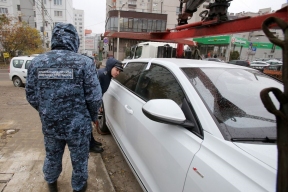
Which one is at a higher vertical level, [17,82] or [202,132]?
[202,132]

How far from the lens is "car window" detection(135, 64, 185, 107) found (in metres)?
1.78

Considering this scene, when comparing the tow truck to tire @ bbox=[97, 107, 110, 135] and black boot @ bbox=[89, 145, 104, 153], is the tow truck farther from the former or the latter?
black boot @ bbox=[89, 145, 104, 153]

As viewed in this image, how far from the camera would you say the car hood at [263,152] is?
1.02 meters

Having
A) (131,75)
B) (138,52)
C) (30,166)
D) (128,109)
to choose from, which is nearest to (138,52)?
(138,52)

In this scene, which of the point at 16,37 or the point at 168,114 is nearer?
the point at 168,114

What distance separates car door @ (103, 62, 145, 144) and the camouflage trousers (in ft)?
2.22

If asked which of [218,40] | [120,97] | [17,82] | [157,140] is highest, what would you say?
[218,40]

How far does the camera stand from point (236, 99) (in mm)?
1601

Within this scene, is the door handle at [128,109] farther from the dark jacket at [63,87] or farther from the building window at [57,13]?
the building window at [57,13]

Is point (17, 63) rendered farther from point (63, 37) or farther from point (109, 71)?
point (63, 37)

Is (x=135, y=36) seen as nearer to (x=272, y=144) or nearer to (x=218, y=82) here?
(x=218, y=82)

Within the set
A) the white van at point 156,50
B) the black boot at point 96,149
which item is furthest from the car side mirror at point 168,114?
the white van at point 156,50

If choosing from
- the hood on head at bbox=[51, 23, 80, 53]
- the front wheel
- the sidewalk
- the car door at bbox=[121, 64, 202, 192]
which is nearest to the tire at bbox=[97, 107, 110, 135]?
the front wheel

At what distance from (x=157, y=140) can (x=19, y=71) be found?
403 inches
